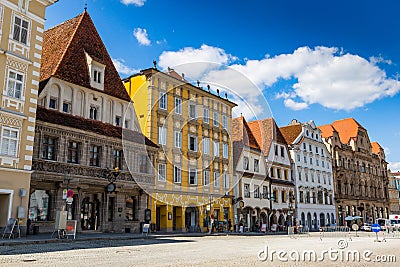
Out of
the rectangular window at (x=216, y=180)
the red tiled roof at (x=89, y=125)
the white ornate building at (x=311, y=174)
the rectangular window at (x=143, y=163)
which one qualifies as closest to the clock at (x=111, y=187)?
the red tiled roof at (x=89, y=125)

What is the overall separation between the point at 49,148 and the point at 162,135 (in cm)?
1253

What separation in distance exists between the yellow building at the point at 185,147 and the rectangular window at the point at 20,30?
12.7 metres

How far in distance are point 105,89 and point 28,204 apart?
1129cm

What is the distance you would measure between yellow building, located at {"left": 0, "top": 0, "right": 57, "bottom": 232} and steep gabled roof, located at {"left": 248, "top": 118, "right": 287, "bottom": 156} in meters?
33.8

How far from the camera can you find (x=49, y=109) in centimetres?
2722

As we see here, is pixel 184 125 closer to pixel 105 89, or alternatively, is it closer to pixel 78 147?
pixel 105 89

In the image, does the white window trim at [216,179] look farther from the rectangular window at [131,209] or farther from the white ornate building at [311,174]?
the white ornate building at [311,174]

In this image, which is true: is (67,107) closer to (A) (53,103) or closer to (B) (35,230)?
(A) (53,103)

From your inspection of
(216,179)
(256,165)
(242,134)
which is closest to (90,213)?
(216,179)

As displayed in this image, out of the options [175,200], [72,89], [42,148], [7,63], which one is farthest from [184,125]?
[7,63]

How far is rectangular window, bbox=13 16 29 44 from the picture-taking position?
2372cm

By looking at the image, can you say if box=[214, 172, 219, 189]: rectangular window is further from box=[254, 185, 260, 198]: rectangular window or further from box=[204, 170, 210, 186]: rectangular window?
box=[254, 185, 260, 198]: rectangular window

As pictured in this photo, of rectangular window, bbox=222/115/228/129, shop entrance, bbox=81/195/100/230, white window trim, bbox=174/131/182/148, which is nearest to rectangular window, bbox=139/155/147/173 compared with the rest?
shop entrance, bbox=81/195/100/230

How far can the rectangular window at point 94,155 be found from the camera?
1131 inches
